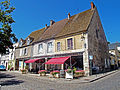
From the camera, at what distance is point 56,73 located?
1260cm

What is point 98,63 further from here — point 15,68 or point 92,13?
point 15,68

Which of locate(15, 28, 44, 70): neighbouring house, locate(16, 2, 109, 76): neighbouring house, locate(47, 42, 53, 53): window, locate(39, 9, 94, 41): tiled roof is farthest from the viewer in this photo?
locate(15, 28, 44, 70): neighbouring house

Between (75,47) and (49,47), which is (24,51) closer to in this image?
(49,47)

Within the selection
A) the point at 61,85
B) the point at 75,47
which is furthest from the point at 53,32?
the point at 61,85

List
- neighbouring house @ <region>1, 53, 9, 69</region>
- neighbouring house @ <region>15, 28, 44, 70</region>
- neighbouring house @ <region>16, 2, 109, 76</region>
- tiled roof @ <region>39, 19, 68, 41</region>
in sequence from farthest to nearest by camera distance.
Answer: neighbouring house @ <region>1, 53, 9, 69</region> < neighbouring house @ <region>15, 28, 44, 70</region> < tiled roof @ <region>39, 19, 68, 41</region> < neighbouring house @ <region>16, 2, 109, 76</region>

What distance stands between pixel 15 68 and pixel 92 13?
20.7 m

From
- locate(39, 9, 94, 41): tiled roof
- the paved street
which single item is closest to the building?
locate(39, 9, 94, 41): tiled roof

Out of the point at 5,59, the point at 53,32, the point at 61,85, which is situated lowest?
the point at 61,85

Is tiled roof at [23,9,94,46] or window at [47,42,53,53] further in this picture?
window at [47,42,53,53]

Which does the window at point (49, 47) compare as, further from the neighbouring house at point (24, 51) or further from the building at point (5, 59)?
the building at point (5, 59)

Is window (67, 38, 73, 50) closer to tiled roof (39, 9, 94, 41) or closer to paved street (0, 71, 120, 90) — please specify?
tiled roof (39, 9, 94, 41)

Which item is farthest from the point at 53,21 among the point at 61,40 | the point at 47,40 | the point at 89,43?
the point at 89,43

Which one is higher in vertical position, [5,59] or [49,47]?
[49,47]

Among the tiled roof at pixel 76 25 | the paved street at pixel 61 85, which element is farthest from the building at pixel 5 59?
the paved street at pixel 61 85
